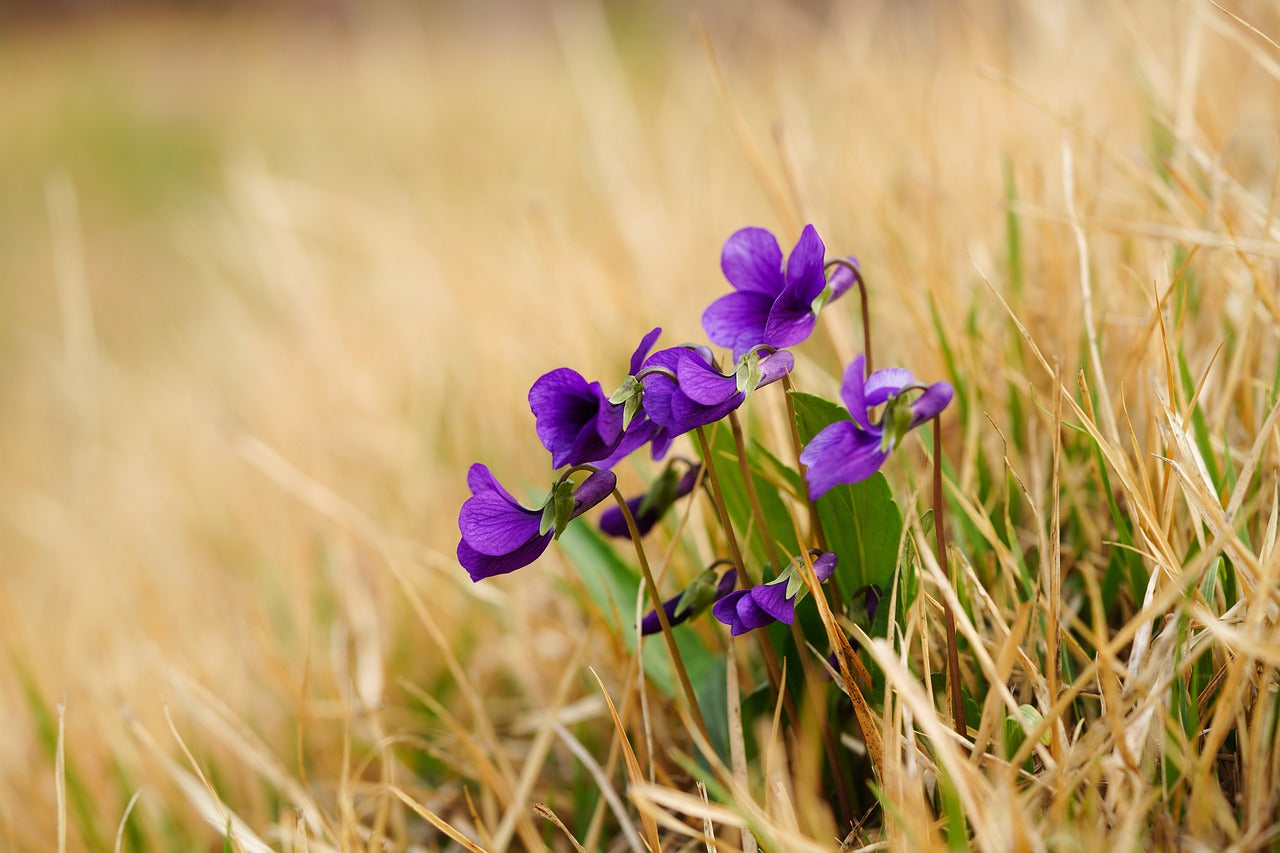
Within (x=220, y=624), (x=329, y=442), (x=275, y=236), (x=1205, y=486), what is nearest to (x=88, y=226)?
(x=275, y=236)

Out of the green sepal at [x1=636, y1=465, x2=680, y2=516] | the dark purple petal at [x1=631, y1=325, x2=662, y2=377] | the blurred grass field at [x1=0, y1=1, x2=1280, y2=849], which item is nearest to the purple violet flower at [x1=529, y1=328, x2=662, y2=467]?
the dark purple petal at [x1=631, y1=325, x2=662, y2=377]

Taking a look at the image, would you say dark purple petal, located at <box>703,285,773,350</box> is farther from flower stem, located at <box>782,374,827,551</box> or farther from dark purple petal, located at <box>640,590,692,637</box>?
dark purple petal, located at <box>640,590,692,637</box>

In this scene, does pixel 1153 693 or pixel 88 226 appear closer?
pixel 1153 693

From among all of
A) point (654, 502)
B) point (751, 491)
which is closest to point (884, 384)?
point (751, 491)

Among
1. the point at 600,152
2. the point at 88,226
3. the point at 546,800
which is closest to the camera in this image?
the point at 546,800

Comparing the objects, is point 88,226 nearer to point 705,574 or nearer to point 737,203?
point 737,203

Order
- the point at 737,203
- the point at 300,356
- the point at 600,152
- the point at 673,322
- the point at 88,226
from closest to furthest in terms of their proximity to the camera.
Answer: the point at 673,322 < the point at 600,152 < the point at 737,203 < the point at 300,356 < the point at 88,226

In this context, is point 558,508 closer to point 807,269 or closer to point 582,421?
point 582,421

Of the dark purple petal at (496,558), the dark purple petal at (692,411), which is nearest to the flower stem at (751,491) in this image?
the dark purple petal at (692,411)
